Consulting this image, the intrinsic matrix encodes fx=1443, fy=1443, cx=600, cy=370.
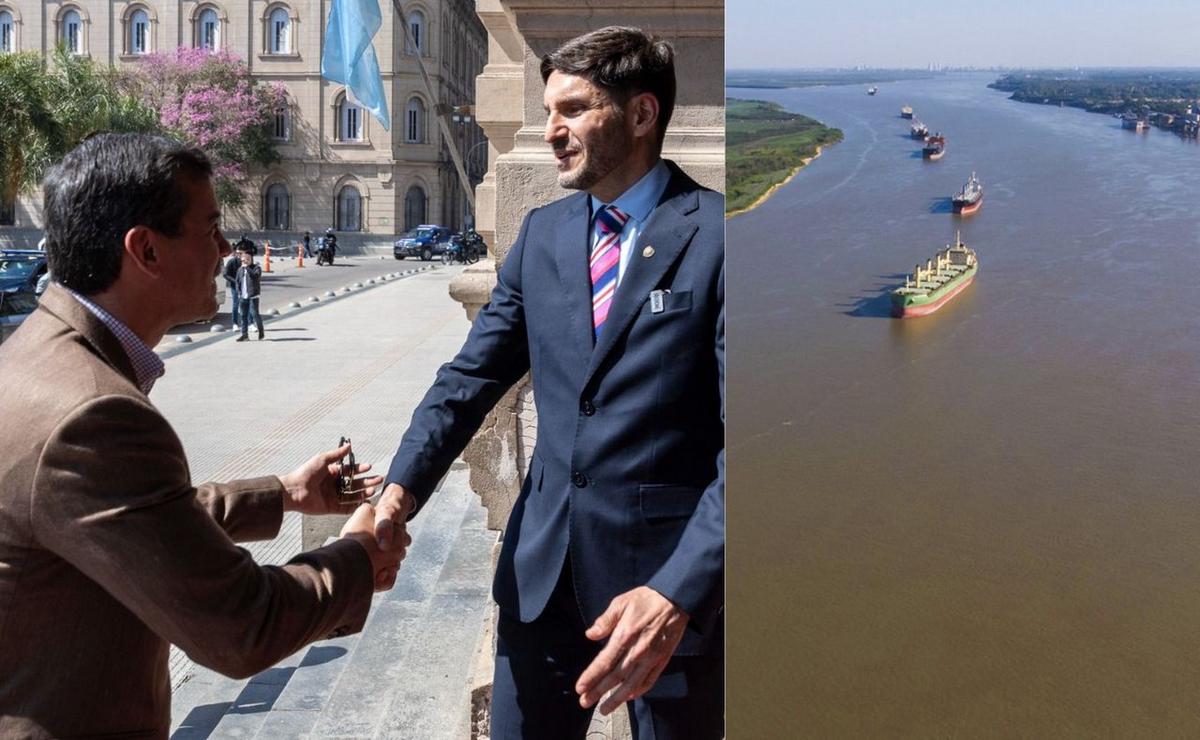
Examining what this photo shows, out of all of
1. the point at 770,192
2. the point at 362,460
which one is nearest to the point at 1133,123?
the point at 770,192

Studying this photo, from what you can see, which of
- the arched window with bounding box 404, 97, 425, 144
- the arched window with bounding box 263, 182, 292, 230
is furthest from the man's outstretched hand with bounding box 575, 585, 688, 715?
the arched window with bounding box 263, 182, 292, 230

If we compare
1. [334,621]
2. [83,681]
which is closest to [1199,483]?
[334,621]

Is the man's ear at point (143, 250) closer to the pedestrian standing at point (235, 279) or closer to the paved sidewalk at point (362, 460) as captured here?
the paved sidewalk at point (362, 460)

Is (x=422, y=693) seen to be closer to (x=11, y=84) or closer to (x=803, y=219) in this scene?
(x=803, y=219)

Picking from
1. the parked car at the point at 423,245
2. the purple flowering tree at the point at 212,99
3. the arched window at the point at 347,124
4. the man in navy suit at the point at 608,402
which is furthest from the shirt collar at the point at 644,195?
the arched window at the point at 347,124

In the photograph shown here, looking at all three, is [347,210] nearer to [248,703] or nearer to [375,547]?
[248,703]

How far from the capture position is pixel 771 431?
156 cm

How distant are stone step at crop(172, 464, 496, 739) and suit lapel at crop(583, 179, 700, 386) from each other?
2572 mm

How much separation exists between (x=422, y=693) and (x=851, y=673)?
3344 millimetres

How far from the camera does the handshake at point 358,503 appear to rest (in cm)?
208

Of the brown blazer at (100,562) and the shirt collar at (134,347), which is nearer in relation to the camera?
the brown blazer at (100,562)

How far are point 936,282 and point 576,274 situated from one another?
0.76 metres

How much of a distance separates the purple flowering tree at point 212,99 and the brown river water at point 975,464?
54650 millimetres

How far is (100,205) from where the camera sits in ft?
5.92
